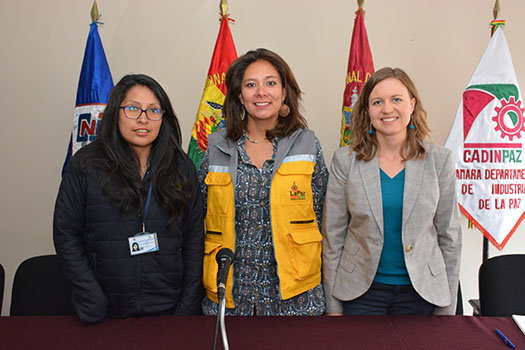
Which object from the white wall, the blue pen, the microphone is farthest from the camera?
the white wall

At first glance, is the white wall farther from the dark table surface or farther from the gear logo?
the dark table surface

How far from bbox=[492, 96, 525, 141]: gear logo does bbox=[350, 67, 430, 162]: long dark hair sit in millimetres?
1143

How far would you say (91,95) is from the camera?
8.48ft

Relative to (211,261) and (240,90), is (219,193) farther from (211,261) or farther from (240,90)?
(240,90)

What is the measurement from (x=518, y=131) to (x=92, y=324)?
8.89ft

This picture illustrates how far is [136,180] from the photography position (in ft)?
5.07

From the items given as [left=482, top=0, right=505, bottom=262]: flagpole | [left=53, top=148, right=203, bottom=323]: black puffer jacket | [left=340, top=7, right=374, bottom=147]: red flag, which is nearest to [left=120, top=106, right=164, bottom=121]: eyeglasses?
[left=53, top=148, right=203, bottom=323]: black puffer jacket

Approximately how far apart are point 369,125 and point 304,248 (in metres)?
0.64

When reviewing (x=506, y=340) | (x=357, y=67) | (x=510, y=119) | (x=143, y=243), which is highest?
(x=357, y=67)

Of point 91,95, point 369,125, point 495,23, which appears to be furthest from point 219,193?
point 495,23

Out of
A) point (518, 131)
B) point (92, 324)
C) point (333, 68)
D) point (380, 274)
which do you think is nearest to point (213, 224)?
point (92, 324)

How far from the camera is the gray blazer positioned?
63.2 inches

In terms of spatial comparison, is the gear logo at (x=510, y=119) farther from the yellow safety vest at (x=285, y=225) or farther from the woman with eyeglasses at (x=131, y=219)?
the woman with eyeglasses at (x=131, y=219)

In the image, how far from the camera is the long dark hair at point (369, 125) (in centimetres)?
170
